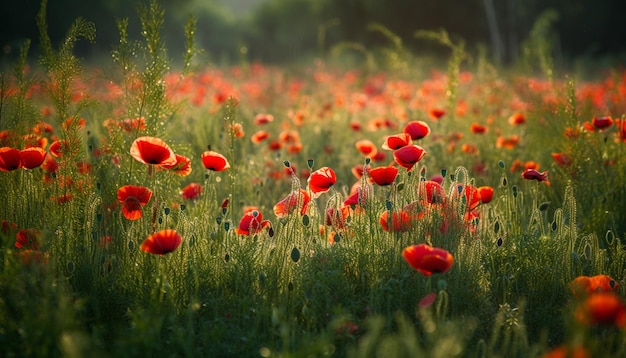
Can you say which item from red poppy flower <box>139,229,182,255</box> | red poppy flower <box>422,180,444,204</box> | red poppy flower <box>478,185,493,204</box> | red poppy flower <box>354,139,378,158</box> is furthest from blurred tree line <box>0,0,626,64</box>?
red poppy flower <box>139,229,182,255</box>

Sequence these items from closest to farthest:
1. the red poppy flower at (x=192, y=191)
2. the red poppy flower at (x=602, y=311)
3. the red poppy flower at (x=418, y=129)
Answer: the red poppy flower at (x=602, y=311), the red poppy flower at (x=418, y=129), the red poppy flower at (x=192, y=191)

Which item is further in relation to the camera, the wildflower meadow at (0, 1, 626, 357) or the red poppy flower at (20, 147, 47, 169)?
the red poppy flower at (20, 147, 47, 169)

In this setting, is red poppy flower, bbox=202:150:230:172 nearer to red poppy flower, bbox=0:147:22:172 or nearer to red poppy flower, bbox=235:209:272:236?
red poppy flower, bbox=235:209:272:236

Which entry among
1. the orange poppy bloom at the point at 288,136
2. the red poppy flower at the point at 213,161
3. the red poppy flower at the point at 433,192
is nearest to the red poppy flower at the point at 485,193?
the red poppy flower at the point at 433,192

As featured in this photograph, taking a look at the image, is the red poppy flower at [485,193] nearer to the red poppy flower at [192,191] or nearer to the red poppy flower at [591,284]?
the red poppy flower at [591,284]

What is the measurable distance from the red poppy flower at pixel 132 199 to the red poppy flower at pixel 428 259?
3.31 ft

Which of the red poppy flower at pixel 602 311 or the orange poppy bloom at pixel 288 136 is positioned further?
the orange poppy bloom at pixel 288 136

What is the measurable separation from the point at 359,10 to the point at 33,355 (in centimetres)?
2077

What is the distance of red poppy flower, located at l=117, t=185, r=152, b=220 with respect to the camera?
2271mm

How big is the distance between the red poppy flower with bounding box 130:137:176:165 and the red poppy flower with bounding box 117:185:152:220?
110 mm

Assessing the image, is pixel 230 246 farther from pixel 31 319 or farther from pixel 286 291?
pixel 31 319

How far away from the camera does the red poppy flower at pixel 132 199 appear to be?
2271 mm

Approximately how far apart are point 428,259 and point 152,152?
108 centimetres

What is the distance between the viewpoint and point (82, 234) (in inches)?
98.5
